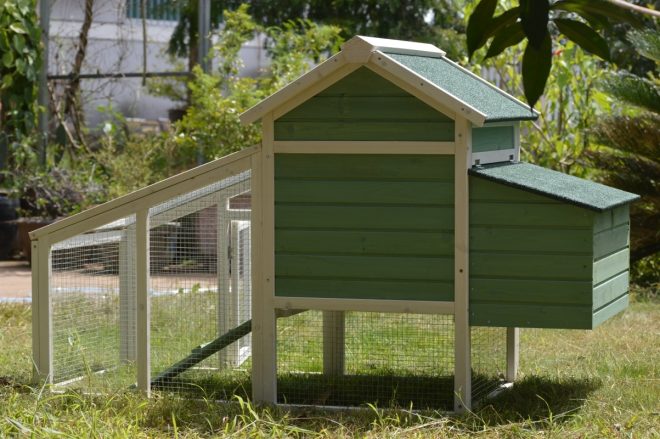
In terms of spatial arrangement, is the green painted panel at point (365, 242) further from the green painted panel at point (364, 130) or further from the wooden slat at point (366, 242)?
the green painted panel at point (364, 130)

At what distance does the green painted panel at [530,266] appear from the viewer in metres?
4.62

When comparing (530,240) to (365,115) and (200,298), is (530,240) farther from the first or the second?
(200,298)

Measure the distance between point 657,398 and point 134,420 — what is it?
2.36 m

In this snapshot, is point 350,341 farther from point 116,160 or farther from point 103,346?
point 116,160

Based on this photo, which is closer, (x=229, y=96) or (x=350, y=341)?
(x=350, y=341)

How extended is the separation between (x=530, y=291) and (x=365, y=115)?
105 centimetres

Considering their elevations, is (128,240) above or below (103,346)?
above

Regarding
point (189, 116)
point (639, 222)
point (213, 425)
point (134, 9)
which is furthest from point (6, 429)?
point (134, 9)

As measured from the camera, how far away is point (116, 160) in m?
11.4

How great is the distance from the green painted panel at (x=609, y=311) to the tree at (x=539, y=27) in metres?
3.43

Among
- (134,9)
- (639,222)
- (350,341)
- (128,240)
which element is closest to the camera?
(128,240)

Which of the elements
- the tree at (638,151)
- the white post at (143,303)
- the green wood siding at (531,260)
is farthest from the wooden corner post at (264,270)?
the tree at (638,151)

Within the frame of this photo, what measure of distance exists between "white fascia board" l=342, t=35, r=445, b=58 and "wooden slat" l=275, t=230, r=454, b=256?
2.68 ft

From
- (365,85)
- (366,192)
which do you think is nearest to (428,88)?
(365,85)
